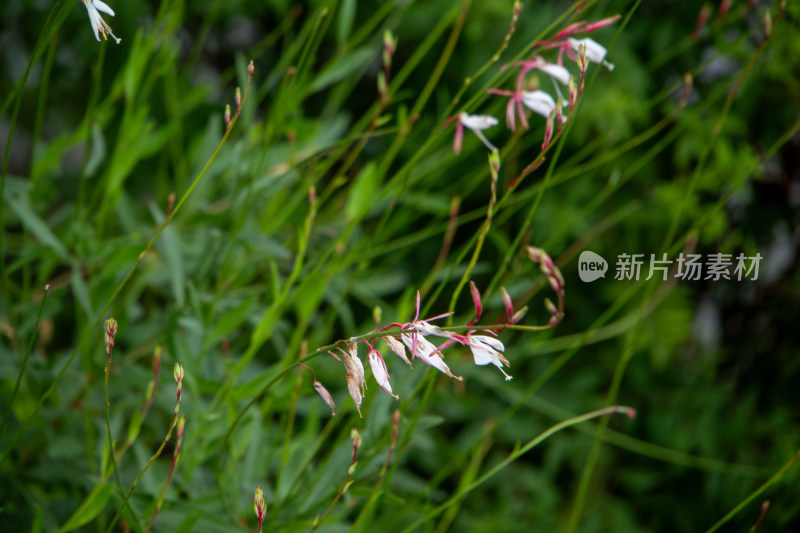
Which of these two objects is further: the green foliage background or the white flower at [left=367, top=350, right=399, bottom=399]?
the green foliage background

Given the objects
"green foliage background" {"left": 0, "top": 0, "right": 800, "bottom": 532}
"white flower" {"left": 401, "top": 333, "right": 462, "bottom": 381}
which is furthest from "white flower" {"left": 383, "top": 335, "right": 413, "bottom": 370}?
"green foliage background" {"left": 0, "top": 0, "right": 800, "bottom": 532}

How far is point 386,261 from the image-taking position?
1.12 metres

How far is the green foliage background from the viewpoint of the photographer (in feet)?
2.47

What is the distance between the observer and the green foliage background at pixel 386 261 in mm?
752

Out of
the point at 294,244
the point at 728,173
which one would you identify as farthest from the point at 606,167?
the point at 294,244

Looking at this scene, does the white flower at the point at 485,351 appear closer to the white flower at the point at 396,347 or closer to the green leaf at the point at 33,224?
the white flower at the point at 396,347

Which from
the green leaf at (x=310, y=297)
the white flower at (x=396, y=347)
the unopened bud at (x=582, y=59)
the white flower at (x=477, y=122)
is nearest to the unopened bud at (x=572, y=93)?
the unopened bud at (x=582, y=59)

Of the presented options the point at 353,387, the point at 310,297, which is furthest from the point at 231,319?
the point at 353,387

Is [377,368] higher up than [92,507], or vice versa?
[377,368]

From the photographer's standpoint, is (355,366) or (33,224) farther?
(33,224)

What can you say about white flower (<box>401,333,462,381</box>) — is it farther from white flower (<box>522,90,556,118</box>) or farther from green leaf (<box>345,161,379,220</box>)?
green leaf (<box>345,161,379,220</box>)

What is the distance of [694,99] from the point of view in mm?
1371

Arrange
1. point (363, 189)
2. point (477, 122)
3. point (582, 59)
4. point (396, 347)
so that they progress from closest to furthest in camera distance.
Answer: point (396, 347), point (582, 59), point (477, 122), point (363, 189)

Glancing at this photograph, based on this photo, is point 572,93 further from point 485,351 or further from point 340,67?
point 340,67
